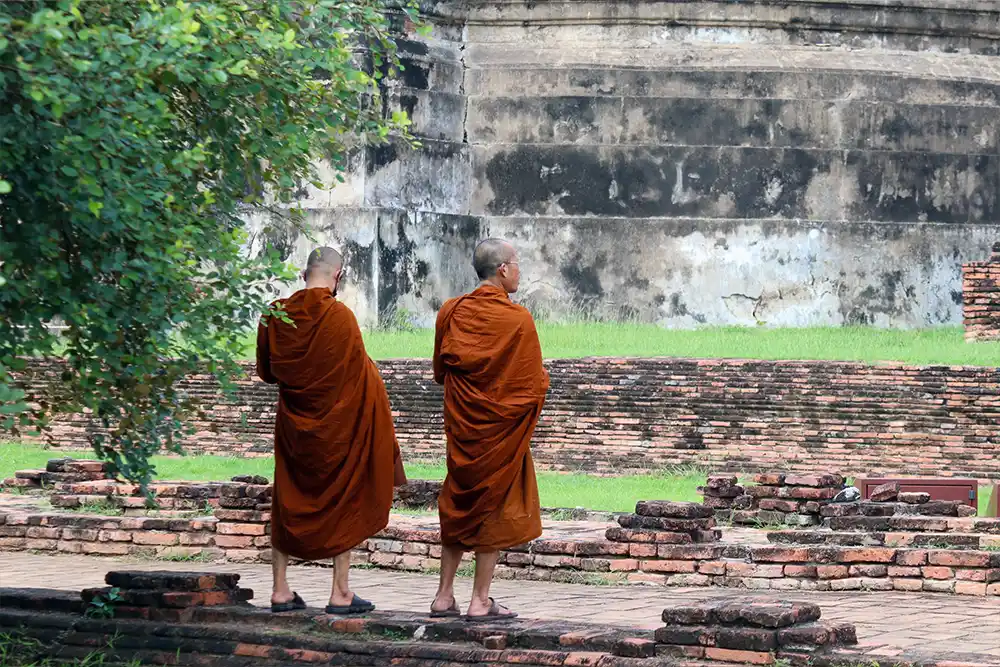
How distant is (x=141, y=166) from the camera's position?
5441mm

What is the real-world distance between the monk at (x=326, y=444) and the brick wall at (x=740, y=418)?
7.00 m

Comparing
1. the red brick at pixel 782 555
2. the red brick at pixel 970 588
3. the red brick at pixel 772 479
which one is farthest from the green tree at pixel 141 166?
the red brick at pixel 772 479

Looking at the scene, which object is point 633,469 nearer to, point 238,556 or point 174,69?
point 238,556

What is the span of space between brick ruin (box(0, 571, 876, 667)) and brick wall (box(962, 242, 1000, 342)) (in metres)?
11.1

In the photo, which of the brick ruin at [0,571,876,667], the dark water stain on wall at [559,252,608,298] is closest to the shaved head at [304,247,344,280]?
the brick ruin at [0,571,876,667]

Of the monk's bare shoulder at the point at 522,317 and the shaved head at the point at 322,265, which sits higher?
the shaved head at the point at 322,265

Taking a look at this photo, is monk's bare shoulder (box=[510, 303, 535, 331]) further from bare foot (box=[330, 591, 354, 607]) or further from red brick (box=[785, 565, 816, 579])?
red brick (box=[785, 565, 816, 579])

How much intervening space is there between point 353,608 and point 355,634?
42cm

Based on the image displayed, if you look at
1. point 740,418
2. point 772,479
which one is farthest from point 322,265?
point 740,418

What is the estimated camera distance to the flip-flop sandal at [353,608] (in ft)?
20.8

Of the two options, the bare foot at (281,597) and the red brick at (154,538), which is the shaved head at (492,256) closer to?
the bare foot at (281,597)

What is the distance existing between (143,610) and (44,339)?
1.25 meters

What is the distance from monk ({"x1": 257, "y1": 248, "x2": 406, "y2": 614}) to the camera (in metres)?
6.43

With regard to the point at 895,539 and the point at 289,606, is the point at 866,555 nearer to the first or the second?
the point at 895,539
